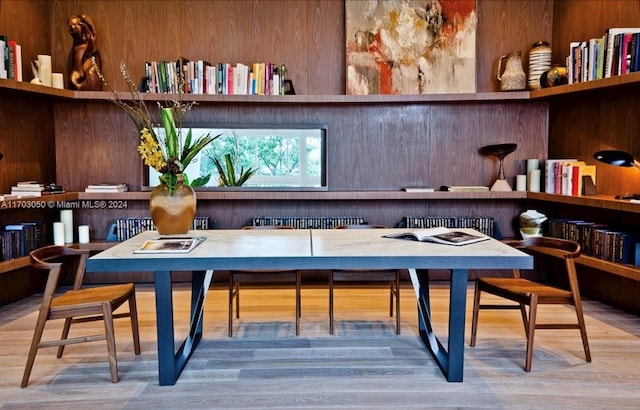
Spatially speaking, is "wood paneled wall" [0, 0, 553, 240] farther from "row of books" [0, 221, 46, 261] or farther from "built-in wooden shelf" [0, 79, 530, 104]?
"row of books" [0, 221, 46, 261]

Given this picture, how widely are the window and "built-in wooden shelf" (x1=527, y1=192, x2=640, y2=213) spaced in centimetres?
180

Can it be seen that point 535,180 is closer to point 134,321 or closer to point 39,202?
point 134,321

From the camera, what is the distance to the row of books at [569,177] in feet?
12.6

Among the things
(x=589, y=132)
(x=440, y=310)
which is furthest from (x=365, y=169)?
(x=589, y=132)

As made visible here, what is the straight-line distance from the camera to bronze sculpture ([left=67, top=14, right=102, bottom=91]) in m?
4.15

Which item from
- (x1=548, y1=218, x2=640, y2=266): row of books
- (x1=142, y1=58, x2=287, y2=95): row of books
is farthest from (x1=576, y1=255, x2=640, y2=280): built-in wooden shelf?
(x1=142, y1=58, x2=287, y2=95): row of books

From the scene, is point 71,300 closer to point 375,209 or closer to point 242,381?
point 242,381

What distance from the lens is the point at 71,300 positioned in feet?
8.36

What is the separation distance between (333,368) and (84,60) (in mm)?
3289

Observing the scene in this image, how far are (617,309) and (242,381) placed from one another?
282cm

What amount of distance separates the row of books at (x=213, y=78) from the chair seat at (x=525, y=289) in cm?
235

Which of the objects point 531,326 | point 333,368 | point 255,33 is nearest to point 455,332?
point 531,326

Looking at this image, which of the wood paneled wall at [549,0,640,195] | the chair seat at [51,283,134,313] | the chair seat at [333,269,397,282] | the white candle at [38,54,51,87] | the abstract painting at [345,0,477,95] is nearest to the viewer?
the chair seat at [51,283,134,313]

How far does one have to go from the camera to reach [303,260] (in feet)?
7.32
